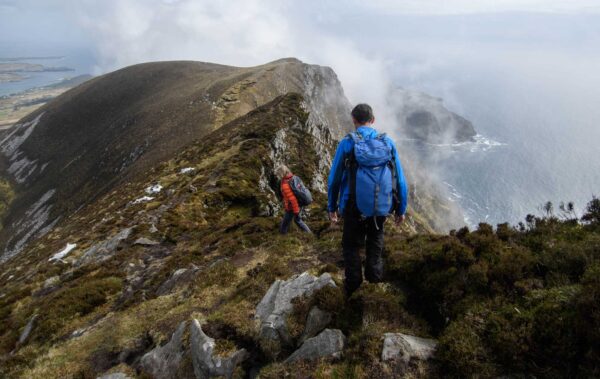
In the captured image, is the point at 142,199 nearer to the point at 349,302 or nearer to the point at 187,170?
the point at 187,170

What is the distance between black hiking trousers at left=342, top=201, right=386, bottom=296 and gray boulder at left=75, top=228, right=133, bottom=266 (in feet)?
61.4

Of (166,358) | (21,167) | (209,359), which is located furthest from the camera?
(21,167)

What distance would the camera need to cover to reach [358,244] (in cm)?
911

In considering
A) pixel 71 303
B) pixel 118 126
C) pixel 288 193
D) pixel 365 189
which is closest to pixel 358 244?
pixel 365 189

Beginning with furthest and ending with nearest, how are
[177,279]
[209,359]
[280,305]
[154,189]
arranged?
[154,189], [177,279], [280,305], [209,359]

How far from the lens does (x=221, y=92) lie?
89.4 meters

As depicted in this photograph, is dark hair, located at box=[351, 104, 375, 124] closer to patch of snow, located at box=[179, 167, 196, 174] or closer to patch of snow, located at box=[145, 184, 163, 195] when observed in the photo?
patch of snow, located at box=[145, 184, 163, 195]

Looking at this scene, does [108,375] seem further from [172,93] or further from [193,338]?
[172,93]

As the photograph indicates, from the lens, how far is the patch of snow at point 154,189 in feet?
109

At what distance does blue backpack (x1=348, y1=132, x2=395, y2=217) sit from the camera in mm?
8070

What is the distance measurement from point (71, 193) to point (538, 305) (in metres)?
90.9

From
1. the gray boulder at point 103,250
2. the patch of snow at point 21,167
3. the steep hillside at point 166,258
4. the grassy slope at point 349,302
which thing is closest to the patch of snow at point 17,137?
the patch of snow at point 21,167

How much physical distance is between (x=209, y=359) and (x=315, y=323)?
276 cm

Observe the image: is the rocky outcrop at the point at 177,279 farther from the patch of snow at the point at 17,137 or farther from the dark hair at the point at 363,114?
the patch of snow at the point at 17,137
